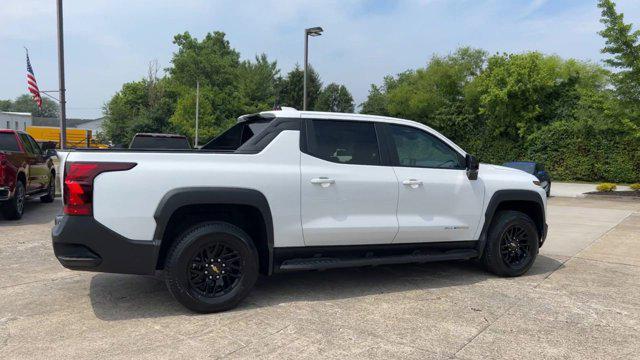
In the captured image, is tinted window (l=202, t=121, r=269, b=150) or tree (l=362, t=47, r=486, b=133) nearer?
tinted window (l=202, t=121, r=269, b=150)

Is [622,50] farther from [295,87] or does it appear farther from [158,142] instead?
[295,87]

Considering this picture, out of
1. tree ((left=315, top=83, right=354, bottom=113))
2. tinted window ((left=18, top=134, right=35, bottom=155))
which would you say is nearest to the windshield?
tinted window ((left=18, top=134, right=35, bottom=155))

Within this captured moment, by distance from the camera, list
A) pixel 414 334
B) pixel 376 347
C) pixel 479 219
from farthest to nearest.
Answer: pixel 479 219 < pixel 414 334 < pixel 376 347

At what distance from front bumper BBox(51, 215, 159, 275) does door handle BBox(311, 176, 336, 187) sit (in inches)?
59.4

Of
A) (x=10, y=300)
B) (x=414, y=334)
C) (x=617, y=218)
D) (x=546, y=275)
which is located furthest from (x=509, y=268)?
(x=617, y=218)

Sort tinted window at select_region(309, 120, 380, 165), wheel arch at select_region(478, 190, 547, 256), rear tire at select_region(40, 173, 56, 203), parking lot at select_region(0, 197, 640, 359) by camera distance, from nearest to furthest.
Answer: parking lot at select_region(0, 197, 640, 359)
tinted window at select_region(309, 120, 380, 165)
wheel arch at select_region(478, 190, 547, 256)
rear tire at select_region(40, 173, 56, 203)

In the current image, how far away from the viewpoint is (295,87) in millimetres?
53156

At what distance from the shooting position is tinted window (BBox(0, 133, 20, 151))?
9.80 metres

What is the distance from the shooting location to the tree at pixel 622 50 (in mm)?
17484

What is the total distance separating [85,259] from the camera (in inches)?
158

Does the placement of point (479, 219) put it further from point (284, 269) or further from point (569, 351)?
point (284, 269)

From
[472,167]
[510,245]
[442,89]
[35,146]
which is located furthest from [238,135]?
[442,89]

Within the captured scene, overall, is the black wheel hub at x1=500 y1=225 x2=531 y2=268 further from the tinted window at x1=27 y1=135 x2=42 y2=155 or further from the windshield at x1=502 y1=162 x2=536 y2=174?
the windshield at x1=502 y1=162 x2=536 y2=174

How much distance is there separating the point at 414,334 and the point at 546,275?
283 cm
